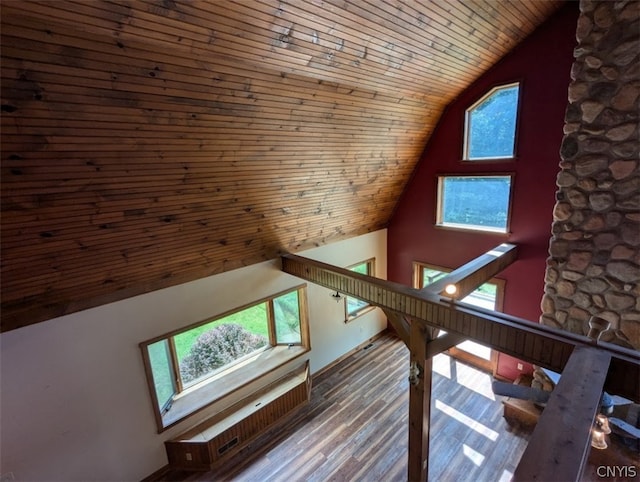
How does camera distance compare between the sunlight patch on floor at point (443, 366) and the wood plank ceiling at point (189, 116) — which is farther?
the sunlight patch on floor at point (443, 366)

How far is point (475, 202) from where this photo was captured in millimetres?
5387

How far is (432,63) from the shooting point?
360 centimetres

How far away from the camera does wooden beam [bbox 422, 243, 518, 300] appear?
11.4 ft

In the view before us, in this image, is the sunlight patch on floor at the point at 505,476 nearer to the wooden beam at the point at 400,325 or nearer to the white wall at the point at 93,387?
the wooden beam at the point at 400,325

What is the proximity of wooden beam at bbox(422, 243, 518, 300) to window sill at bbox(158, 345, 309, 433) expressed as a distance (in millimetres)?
3070

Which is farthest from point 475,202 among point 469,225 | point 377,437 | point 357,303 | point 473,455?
point 377,437

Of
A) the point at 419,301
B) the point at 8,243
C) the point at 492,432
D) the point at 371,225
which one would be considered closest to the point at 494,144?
the point at 371,225

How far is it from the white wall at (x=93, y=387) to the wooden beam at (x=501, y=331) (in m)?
2.29

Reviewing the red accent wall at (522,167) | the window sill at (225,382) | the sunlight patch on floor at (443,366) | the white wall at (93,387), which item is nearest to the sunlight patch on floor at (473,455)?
the sunlight patch on floor at (443,366)

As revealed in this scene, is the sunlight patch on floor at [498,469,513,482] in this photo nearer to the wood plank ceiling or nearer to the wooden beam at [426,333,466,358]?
the wooden beam at [426,333,466,358]

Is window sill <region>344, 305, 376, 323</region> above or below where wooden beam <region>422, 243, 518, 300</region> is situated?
below

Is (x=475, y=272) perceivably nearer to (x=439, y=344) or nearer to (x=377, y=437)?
(x=439, y=344)

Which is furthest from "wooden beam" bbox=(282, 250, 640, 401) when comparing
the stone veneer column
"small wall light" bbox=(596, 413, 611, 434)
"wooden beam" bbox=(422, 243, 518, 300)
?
the stone veneer column

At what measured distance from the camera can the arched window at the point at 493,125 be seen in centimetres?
460
